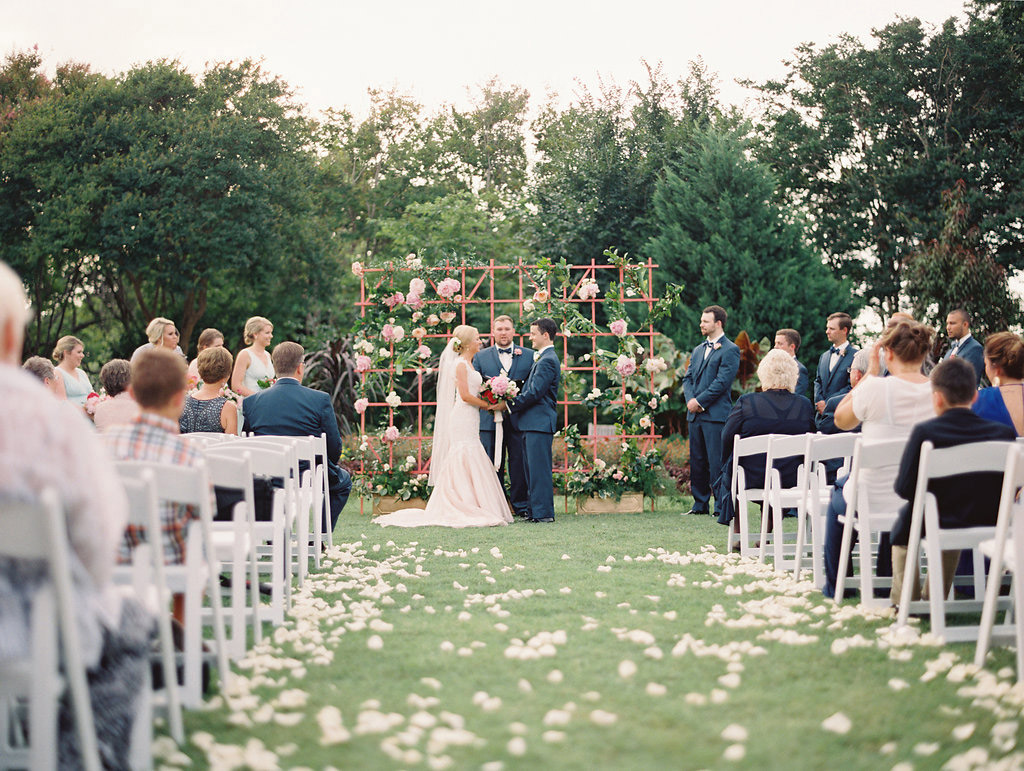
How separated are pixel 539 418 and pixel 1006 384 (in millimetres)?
5585

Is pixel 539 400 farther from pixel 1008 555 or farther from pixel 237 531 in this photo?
pixel 1008 555

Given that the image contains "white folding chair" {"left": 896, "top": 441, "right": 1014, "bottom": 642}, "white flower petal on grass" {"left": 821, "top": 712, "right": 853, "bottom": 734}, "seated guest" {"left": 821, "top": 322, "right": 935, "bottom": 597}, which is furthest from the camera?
"seated guest" {"left": 821, "top": 322, "right": 935, "bottom": 597}

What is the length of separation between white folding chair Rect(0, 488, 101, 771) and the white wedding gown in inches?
303

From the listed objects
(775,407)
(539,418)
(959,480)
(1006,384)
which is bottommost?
(959,480)

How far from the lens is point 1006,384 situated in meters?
5.55

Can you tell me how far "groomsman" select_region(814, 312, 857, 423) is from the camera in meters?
9.72

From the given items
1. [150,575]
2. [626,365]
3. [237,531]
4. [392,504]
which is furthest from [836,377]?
[150,575]

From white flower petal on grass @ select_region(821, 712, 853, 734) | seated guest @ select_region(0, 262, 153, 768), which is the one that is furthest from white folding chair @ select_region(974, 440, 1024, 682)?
seated guest @ select_region(0, 262, 153, 768)

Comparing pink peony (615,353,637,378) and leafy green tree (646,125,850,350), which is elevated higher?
leafy green tree (646,125,850,350)

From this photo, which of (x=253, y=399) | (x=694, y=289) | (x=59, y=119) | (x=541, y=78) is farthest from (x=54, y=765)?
(x=541, y=78)

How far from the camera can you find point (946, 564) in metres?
4.78

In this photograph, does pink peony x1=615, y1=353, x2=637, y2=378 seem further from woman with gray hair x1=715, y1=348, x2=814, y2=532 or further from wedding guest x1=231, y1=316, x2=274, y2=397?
wedding guest x1=231, y1=316, x2=274, y2=397

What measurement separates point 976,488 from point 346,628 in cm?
291

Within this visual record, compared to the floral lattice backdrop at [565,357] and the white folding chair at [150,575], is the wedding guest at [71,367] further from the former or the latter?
the white folding chair at [150,575]
